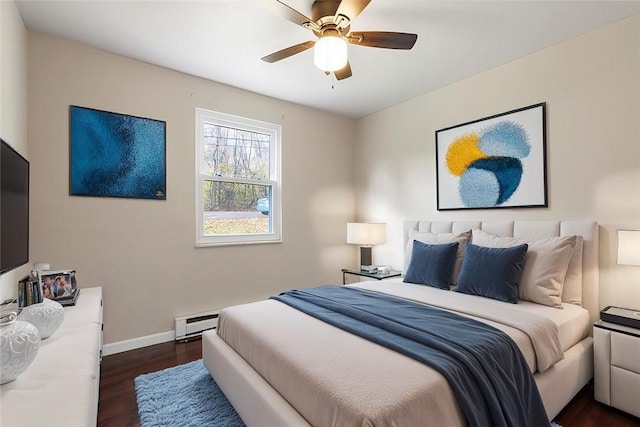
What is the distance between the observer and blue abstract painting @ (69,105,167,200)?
2.58 meters

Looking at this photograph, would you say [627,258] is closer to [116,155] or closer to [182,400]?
[182,400]

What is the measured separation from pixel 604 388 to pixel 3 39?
4.23 metres

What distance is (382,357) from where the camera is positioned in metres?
1.39

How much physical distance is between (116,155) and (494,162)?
11.5 feet

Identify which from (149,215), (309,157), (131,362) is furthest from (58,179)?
(309,157)

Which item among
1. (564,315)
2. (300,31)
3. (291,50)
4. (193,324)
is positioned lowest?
(193,324)

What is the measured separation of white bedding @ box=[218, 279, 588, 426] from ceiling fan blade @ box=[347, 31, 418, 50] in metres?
1.81

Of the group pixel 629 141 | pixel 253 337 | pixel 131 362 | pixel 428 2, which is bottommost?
pixel 131 362

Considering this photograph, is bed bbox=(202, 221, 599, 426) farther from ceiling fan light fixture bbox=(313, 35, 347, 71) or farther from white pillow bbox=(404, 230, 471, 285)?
ceiling fan light fixture bbox=(313, 35, 347, 71)

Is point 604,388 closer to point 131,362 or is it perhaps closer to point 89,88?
point 131,362

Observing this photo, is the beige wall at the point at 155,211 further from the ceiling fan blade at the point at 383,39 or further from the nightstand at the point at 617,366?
the nightstand at the point at 617,366

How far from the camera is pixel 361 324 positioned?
1.77 metres

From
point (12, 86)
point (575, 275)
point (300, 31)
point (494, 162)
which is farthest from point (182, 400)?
point (494, 162)

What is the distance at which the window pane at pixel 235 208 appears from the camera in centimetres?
336
